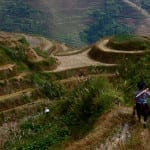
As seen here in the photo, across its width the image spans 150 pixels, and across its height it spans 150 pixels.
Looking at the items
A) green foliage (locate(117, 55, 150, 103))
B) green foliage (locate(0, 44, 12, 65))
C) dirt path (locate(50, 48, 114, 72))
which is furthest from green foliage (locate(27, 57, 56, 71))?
green foliage (locate(117, 55, 150, 103))

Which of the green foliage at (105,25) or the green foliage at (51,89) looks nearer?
the green foliage at (51,89)

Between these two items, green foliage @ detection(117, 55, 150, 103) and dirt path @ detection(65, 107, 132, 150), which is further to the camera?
green foliage @ detection(117, 55, 150, 103)

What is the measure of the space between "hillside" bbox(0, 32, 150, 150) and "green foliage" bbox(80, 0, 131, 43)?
70573 millimetres

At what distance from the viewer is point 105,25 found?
15088 centimetres

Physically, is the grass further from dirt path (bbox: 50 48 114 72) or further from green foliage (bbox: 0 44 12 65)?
Result: green foliage (bbox: 0 44 12 65)

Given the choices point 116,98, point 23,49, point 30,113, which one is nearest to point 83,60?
point 23,49

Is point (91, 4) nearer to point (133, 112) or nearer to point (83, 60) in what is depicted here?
point (83, 60)

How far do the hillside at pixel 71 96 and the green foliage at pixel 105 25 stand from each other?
70.6 metres

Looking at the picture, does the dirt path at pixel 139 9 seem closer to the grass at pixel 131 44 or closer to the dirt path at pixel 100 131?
the grass at pixel 131 44

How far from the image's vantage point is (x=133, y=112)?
19.5 metres

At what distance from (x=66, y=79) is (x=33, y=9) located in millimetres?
114165

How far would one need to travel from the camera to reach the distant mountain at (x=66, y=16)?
140 meters

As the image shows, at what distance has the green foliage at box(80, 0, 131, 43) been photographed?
5586 inches

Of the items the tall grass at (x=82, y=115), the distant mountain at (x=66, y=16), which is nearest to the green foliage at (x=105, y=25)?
the distant mountain at (x=66, y=16)
